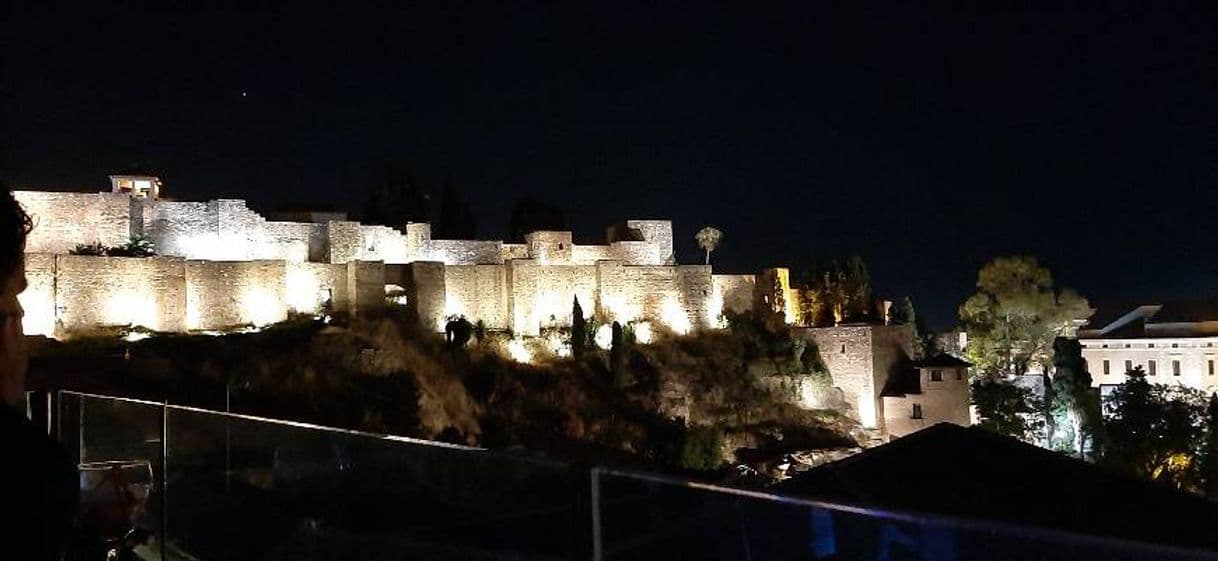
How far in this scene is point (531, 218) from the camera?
43938 mm

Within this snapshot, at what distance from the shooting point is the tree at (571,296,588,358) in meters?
32.1

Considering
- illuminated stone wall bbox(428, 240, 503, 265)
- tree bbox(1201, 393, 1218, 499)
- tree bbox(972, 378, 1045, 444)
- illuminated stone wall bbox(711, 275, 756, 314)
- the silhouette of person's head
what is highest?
illuminated stone wall bbox(428, 240, 503, 265)

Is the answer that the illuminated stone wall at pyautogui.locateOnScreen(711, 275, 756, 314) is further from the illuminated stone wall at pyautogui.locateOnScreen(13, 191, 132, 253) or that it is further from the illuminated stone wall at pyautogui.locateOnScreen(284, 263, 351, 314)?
the illuminated stone wall at pyautogui.locateOnScreen(13, 191, 132, 253)

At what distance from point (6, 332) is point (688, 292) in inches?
1396

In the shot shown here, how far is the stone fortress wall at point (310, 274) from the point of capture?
24.2 meters

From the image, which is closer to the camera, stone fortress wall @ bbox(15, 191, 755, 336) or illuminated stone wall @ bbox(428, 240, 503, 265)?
stone fortress wall @ bbox(15, 191, 755, 336)

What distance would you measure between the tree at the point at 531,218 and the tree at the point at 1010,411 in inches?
756

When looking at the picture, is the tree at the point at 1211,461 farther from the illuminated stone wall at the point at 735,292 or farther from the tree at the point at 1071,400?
the illuminated stone wall at the point at 735,292

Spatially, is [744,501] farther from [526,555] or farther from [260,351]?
[260,351]

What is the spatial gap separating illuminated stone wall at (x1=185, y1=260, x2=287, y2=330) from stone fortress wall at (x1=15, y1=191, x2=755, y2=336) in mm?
28

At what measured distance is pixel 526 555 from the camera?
12.8 ft

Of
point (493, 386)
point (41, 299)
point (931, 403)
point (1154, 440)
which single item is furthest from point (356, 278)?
point (1154, 440)

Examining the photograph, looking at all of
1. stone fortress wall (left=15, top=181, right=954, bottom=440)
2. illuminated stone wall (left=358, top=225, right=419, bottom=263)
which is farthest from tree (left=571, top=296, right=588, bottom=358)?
illuminated stone wall (left=358, top=225, right=419, bottom=263)

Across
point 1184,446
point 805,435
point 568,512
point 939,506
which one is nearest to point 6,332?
point 568,512
